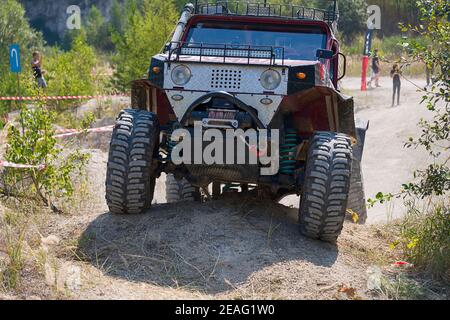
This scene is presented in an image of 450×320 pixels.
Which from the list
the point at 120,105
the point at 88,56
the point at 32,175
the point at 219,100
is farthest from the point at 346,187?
the point at 88,56

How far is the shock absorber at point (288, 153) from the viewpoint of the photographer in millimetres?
6941

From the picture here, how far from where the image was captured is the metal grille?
21.8 ft

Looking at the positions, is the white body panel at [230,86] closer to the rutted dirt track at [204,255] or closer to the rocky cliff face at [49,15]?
the rutted dirt track at [204,255]

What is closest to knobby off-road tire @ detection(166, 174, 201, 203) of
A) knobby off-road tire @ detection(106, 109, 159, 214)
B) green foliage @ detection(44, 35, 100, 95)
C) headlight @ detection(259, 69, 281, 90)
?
knobby off-road tire @ detection(106, 109, 159, 214)

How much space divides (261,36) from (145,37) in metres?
10.6

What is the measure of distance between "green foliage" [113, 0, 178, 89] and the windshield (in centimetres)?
990

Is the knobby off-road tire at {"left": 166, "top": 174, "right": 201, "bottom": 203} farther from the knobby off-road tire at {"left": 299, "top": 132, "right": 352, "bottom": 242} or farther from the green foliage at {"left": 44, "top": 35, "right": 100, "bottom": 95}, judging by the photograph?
the green foliage at {"left": 44, "top": 35, "right": 100, "bottom": 95}

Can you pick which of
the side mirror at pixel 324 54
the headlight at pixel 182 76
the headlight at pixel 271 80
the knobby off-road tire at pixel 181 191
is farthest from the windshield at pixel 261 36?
the knobby off-road tire at pixel 181 191

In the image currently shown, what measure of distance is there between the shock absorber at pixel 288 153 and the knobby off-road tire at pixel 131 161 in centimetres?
116

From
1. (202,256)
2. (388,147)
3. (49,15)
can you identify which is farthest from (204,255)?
(49,15)

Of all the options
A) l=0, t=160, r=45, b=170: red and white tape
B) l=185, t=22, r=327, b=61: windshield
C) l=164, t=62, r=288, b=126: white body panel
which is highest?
l=185, t=22, r=327, b=61: windshield

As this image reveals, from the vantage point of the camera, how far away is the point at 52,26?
71.8 metres

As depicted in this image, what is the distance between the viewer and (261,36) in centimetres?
784

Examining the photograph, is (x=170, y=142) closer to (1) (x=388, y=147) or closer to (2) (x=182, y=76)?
(2) (x=182, y=76)
